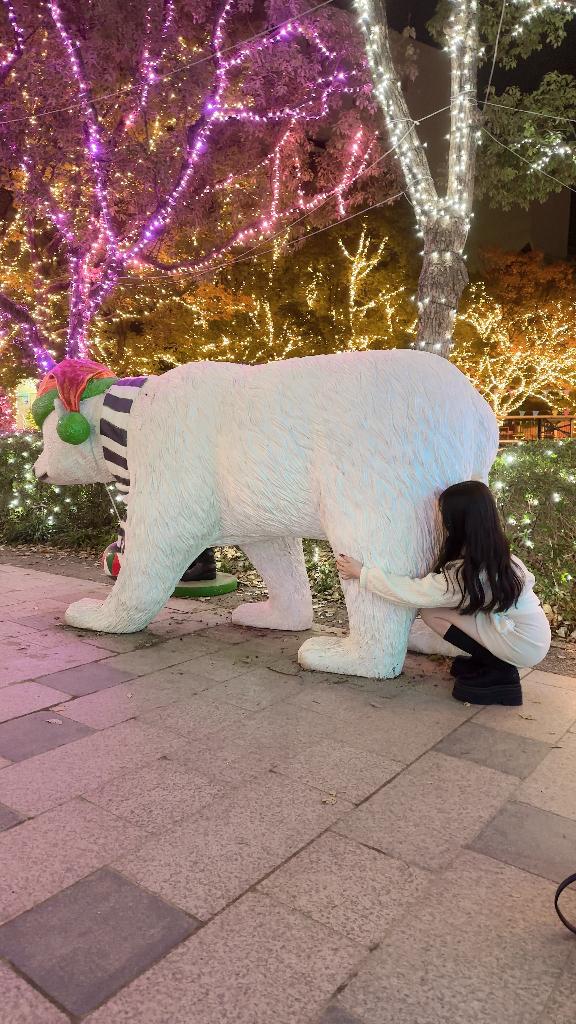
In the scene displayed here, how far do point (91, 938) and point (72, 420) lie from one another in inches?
117

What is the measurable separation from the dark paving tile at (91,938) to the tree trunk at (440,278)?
24.8 ft

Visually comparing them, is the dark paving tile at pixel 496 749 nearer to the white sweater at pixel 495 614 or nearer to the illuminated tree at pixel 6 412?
the white sweater at pixel 495 614

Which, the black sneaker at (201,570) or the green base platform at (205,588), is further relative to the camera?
the black sneaker at (201,570)

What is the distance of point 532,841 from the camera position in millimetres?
2193

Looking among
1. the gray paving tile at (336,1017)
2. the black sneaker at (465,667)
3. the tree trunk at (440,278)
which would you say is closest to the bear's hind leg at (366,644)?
the black sneaker at (465,667)

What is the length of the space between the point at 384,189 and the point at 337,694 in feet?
39.5

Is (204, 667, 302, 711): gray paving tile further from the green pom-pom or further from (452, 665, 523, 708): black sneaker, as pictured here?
the green pom-pom

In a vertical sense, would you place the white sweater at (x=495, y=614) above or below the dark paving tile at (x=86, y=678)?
above

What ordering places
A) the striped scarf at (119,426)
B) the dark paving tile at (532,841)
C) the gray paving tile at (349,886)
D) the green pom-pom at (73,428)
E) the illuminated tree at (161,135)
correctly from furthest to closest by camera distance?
the illuminated tree at (161,135) < the green pom-pom at (73,428) < the striped scarf at (119,426) < the dark paving tile at (532,841) < the gray paving tile at (349,886)

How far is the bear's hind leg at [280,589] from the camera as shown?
4.33 m

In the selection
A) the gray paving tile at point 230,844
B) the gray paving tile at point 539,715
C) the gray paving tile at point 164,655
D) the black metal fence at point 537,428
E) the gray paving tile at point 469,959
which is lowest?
the gray paving tile at point 469,959

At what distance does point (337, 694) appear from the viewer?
Result: 337 centimetres

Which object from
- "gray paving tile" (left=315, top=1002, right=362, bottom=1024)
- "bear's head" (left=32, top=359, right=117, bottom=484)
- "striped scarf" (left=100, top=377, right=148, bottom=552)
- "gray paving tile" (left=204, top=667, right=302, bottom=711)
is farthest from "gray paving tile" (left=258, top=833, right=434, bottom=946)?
"bear's head" (left=32, top=359, right=117, bottom=484)

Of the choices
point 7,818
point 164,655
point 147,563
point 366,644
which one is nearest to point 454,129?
point 147,563
